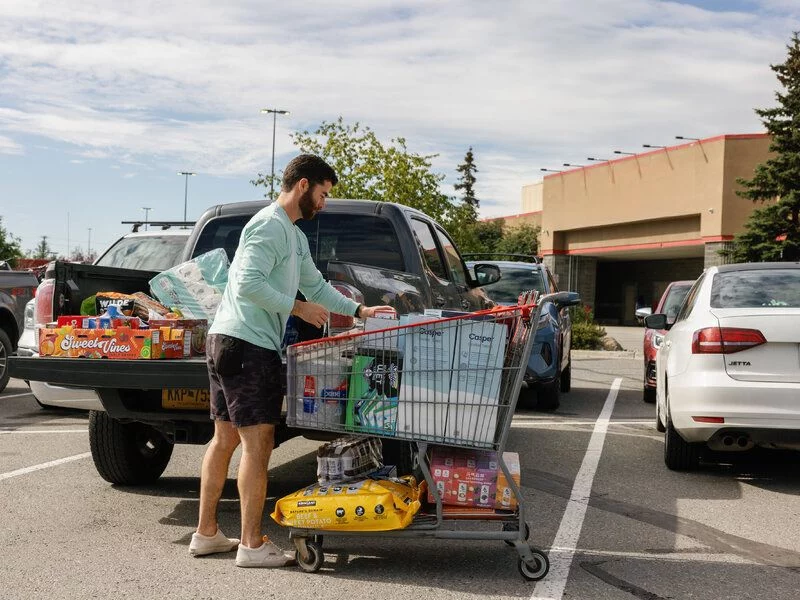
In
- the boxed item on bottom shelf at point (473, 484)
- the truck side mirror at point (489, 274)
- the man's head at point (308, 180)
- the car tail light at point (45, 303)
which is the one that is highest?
the man's head at point (308, 180)

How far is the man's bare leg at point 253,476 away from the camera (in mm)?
4531

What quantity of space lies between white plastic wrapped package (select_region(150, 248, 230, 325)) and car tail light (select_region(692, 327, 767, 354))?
129 inches

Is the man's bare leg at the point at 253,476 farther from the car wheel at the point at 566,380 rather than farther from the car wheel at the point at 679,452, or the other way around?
the car wheel at the point at 566,380

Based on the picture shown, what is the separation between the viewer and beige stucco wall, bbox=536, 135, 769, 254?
38094 mm

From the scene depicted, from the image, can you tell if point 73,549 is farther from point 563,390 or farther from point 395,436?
point 563,390

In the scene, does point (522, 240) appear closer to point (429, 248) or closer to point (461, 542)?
point (429, 248)

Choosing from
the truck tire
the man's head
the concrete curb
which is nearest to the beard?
the man's head

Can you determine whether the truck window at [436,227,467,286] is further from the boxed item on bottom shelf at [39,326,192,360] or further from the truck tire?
the boxed item on bottom shelf at [39,326,192,360]

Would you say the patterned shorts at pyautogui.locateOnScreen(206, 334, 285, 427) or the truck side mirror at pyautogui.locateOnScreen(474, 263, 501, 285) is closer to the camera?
the patterned shorts at pyautogui.locateOnScreen(206, 334, 285, 427)

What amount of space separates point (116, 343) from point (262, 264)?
3.41ft

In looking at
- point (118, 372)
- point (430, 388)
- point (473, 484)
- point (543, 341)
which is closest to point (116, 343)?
point (118, 372)

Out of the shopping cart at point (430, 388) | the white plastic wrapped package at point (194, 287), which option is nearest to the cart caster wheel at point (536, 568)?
the shopping cart at point (430, 388)

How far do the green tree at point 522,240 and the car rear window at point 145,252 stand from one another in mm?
43439

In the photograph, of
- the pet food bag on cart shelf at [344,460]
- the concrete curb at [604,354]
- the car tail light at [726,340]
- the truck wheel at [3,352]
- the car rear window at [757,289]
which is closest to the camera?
the pet food bag on cart shelf at [344,460]
